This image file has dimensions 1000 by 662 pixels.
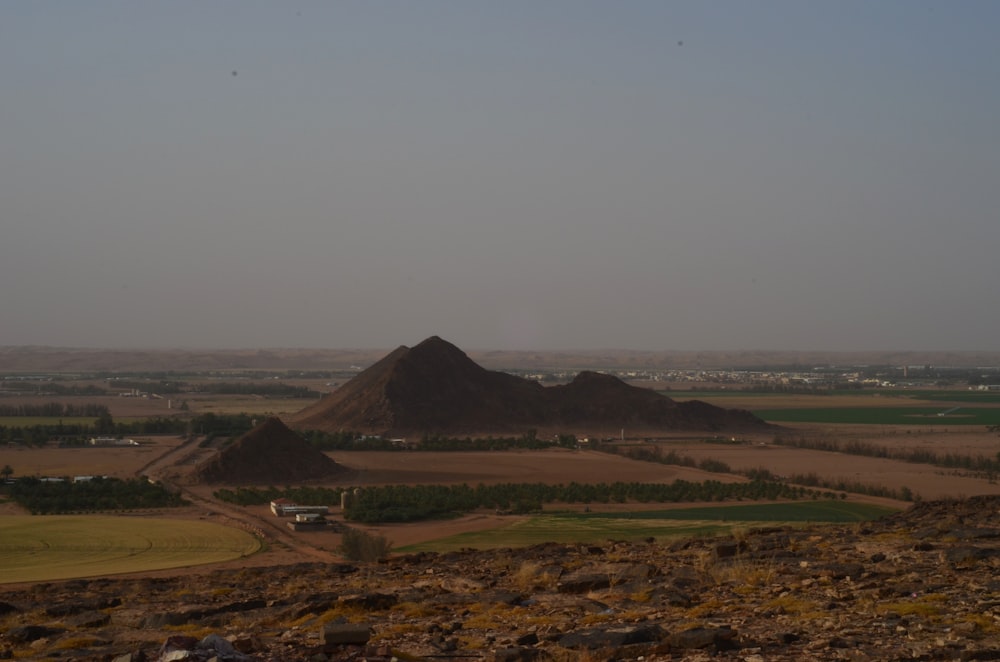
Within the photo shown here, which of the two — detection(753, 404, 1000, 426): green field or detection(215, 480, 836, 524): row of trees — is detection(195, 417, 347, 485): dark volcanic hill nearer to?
detection(215, 480, 836, 524): row of trees

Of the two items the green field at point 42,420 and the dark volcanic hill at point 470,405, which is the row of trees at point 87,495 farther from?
the green field at point 42,420

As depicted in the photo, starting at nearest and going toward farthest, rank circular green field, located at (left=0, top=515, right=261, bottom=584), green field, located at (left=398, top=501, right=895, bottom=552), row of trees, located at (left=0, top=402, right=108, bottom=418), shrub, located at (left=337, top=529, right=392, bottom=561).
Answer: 1. circular green field, located at (left=0, top=515, right=261, bottom=584)
2. shrub, located at (left=337, top=529, right=392, bottom=561)
3. green field, located at (left=398, top=501, right=895, bottom=552)
4. row of trees, located at (left=0, top=402, right=108, bottom=418)

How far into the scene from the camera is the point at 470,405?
98750 millimetres

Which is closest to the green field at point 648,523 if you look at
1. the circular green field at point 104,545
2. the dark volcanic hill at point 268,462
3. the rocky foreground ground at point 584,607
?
the circular green field at point 104,545

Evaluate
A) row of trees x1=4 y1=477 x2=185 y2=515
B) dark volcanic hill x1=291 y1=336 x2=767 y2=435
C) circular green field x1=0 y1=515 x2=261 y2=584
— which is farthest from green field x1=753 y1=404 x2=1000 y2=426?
circular green field x1=0 y1=515 x2=261 y2=584

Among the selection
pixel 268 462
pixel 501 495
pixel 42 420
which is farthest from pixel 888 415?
pixel 42 420

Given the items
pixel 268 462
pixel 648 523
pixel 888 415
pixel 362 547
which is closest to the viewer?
pixel 362 547

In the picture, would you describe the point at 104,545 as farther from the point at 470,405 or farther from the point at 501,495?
the point at 470,405

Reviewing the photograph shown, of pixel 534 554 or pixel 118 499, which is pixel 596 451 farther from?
pixel 534 554

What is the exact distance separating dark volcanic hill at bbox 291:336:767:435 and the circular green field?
5164 cm

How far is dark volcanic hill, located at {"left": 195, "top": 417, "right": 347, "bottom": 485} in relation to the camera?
61.5 metres

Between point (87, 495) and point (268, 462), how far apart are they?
44.5 feet

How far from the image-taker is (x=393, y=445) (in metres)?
81.1

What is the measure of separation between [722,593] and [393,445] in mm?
67769
